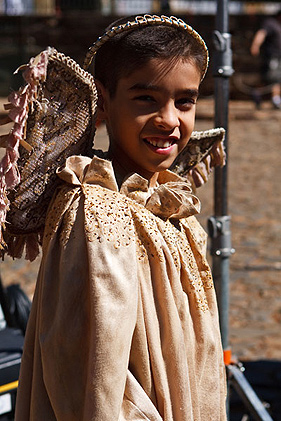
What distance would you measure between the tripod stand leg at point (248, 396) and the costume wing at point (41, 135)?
1.62 metres

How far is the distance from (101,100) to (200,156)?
576 millimetres

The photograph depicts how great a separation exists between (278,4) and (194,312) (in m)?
22.5

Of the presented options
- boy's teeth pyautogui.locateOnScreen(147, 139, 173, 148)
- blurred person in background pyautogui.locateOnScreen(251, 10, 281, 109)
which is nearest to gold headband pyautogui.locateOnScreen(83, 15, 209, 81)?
boy's teeth pyautogui.locateOnScreen(147, 139, 173, 148)

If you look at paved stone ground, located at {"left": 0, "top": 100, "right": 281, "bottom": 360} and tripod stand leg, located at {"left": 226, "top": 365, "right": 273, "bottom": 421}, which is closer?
tripod stand leg, located at {"left": 226, "top": 365, "right": 273, "bottom": 421}

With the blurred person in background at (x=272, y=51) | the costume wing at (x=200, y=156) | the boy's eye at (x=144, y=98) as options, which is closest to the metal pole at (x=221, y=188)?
the costume wing at (x=200, y=156)

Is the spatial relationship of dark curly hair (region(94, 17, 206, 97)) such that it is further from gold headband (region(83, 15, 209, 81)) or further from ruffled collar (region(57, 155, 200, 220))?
ruffled collar (region(57, 155, 200, 220))

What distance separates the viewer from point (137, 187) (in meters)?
1.80

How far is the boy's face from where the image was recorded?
174cm

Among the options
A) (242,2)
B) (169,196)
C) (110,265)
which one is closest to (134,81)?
(169,196)

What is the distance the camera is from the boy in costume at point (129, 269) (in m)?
1.59

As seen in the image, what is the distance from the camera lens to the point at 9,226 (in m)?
1.79

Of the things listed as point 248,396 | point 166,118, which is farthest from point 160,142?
point 248,396

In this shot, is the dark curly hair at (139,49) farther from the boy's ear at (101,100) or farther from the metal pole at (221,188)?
the metal pole at (221,188)

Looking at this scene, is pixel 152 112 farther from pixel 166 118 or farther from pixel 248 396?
pixel 248 396
